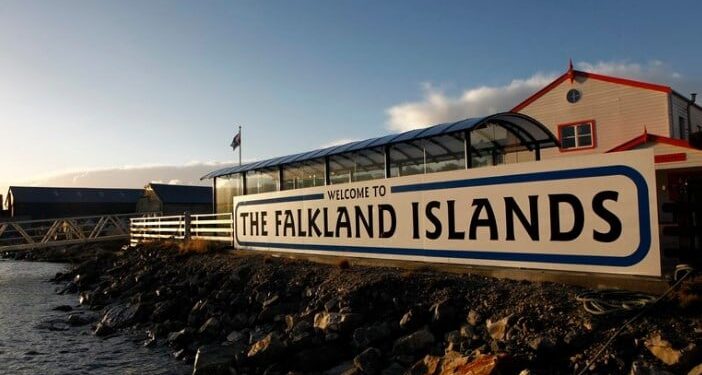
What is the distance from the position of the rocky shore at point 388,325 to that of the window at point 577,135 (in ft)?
52.8

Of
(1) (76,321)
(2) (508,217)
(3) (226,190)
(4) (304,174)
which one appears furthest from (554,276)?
(3) (226,190)

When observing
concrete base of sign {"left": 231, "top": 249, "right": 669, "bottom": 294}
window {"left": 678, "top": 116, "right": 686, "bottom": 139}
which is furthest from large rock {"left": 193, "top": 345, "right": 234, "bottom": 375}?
→ window {"left": 678, "top": 116, "right": 686, "bottom": 139}

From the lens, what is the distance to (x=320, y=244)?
1406 centimetres

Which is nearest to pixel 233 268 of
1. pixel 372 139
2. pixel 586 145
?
pixel 372 139

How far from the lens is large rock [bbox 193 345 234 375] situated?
868 centimetres

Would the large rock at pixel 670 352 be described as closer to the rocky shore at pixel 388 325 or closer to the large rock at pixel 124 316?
the rocky shore at pixel 388 325

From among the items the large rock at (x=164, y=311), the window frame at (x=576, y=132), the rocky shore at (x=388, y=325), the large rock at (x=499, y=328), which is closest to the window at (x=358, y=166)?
the rocky shore at (x=388, y=325)

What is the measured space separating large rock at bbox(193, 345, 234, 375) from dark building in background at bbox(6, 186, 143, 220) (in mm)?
60922

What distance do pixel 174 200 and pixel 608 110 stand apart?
156 ft

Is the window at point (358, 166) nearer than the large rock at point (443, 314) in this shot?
No

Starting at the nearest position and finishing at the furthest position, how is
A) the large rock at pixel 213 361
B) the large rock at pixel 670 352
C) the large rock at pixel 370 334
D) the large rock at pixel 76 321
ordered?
the large rock at pixel 670 352 < the large rock at pixel 370 334 < the large rock at pixel 213 361 < the large rock at pixel 76 321

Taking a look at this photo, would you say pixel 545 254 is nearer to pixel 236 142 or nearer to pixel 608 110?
pixel 608 110

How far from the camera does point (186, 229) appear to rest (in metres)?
23.1

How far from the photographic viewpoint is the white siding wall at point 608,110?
22203mm
